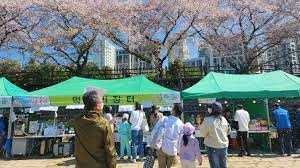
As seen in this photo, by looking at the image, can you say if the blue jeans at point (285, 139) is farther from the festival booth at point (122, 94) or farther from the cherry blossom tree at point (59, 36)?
the cherry blossom tree at point (59, 36)

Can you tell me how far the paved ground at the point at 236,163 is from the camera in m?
12.2

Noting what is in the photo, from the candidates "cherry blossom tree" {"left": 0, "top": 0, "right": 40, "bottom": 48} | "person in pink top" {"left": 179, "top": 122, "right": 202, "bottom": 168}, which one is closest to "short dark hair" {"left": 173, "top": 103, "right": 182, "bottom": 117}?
"person in pink top" {"left": 179, "top": 122, "right": 202, "bottom": 168}

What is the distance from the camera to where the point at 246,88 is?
14727 millimetres

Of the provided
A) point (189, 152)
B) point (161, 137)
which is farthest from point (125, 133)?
point (189, 152)

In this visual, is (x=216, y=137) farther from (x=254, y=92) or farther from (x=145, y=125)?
(x=254, y=92)

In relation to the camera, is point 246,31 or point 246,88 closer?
point 246,88

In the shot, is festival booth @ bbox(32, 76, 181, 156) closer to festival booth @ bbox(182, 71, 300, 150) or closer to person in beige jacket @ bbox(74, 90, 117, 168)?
festival booth @ bbox(182, 71, 300, 150)

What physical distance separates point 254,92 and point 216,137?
7.30 m

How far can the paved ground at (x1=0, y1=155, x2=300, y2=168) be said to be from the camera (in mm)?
12164

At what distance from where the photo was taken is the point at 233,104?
17922mm

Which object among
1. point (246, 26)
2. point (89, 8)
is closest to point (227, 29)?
point (246, 26)

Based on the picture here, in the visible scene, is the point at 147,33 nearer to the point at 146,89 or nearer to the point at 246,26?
the point at 246,26

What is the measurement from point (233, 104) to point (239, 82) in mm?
2613

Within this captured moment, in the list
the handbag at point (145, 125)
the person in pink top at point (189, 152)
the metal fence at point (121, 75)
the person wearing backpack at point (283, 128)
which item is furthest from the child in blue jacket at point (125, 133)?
the metal fence at point (121, 75)
